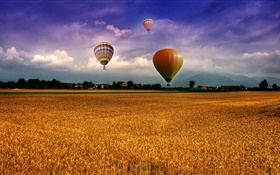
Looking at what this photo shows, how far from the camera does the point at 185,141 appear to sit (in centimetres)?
970

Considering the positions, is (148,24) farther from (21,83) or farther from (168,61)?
(21,83)

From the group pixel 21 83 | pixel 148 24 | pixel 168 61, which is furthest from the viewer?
pixel 21 83

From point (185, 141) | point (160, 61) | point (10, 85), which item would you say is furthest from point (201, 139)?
point (10, 85)

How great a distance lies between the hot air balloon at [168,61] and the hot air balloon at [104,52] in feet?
49.6

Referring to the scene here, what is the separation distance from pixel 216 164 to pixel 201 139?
363 centimetres

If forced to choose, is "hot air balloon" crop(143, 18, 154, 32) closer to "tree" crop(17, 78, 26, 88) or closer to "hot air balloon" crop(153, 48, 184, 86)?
"hot air balloon" crop(153, 48, 184, 86)

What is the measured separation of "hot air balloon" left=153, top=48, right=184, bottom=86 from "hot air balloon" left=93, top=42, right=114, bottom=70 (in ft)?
49.6

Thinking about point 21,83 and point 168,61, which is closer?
point 168,61

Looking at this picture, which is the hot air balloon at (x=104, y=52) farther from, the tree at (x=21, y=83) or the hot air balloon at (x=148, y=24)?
the tree at (x=21, y=83)

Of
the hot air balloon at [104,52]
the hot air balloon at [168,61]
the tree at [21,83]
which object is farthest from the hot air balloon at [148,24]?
the tree at [21,83]

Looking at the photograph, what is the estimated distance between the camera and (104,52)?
57406 millimetres

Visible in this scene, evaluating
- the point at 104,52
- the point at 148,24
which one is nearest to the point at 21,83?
the point at 104,52

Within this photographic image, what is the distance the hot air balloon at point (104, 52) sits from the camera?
57.5m

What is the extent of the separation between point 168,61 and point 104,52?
19461 mm
